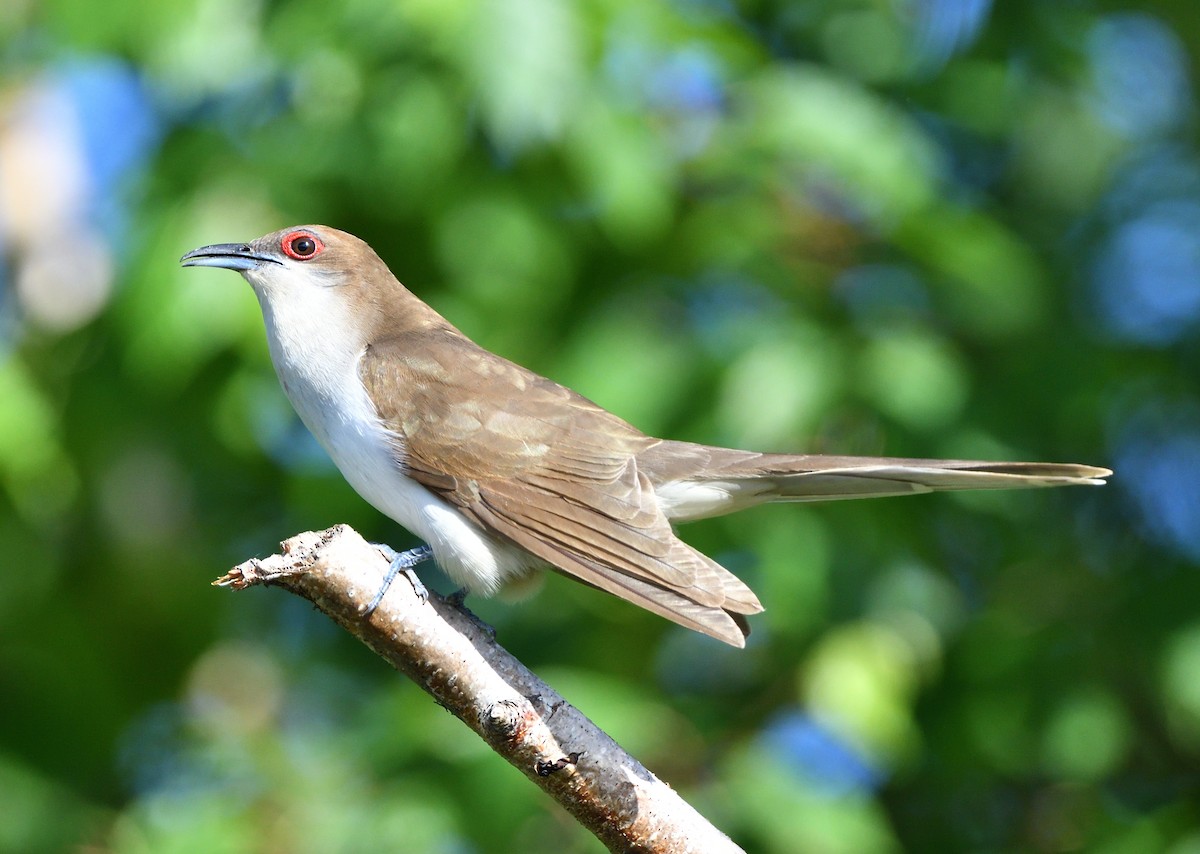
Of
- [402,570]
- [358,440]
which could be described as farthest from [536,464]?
[402,570]

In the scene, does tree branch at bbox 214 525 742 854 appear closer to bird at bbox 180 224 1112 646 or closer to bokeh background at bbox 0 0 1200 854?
bird at bbox 180 224 1112 646

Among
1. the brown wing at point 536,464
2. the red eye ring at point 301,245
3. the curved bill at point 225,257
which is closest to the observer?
the brown wing at point 536,464

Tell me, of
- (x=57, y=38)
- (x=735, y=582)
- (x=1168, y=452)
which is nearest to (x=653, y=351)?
(x=735, y=582)

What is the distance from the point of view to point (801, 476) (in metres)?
3.80

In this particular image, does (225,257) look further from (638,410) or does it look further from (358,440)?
(638,410)

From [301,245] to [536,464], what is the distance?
44.1 inches

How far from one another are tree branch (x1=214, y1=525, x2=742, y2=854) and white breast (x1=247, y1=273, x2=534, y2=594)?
31.0 inches

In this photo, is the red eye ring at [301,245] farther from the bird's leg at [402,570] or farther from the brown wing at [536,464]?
the bird's leg at [402,570]

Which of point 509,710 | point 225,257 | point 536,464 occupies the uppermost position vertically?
point 225,257

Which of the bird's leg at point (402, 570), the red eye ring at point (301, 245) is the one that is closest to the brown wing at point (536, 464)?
the bird's leg at point (402, 570)

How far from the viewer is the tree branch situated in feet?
9.42

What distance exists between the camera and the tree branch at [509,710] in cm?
287

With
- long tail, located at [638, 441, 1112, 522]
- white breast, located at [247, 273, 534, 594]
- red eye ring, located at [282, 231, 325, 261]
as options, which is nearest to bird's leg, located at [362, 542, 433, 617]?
white breast, located at [247, 273, 534, 594]

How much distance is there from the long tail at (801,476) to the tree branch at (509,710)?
1.14m
